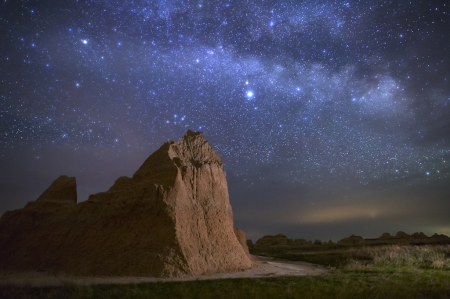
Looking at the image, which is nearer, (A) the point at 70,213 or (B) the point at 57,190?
(A) the point at 70,213

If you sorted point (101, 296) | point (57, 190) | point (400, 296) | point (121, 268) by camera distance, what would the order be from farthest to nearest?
point (57, 190) → point (121, 268) → point (400, 296) → point (101, 296)

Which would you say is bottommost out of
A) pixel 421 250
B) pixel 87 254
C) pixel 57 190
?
pixel 421 250

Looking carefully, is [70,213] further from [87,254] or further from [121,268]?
[121,268]

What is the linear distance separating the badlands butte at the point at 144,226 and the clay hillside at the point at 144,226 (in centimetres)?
7

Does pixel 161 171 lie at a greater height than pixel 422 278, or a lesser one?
greater

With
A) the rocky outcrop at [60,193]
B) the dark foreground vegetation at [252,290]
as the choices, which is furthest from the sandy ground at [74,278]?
the rocky outcrop at [60,193]

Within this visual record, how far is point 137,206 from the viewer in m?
21.8

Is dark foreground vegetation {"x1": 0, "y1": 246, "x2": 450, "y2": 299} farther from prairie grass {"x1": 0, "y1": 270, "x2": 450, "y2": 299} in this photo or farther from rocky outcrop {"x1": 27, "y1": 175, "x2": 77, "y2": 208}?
rocky outcrop {"x1": 27, "y1": 175, "x2": 77, "y2": 208}

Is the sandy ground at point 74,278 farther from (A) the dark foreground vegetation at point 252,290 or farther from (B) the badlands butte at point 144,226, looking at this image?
(A) the dark foreground vegetation at point 252,290

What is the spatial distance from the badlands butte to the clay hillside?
7cm

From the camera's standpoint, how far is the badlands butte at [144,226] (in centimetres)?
1939

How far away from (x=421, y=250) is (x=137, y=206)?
91.4 feet

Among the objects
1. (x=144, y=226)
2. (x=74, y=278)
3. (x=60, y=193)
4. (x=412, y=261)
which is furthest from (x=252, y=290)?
(x=60, y=193)

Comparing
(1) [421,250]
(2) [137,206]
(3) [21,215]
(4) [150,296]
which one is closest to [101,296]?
(4) [150,296]
